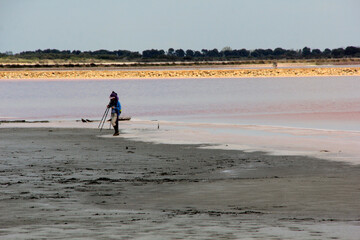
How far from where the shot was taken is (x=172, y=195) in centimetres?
1232

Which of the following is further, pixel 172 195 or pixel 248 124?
pixel 248 124

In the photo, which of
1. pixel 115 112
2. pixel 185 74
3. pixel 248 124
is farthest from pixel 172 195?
pixel 185 74

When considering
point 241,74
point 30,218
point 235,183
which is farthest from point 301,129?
point 241,74

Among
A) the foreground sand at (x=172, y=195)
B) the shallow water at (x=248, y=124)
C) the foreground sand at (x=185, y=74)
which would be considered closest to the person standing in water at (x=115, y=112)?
the shallow water at (x=248, y=124)

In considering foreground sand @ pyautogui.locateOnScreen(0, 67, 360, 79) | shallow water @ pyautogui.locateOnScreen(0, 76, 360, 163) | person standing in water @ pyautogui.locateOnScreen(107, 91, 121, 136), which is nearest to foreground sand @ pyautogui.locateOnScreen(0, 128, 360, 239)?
shallow water @ pyautogui.locateOnScreen(0, 76, 360, 163)

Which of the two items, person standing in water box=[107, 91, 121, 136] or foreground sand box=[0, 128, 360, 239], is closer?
foreground sand box=[0, 128, 360, 239]

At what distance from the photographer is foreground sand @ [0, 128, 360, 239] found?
9.13 metres

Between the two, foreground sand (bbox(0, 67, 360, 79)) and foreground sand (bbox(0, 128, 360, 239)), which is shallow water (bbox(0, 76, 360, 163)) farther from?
foreground sand (bbox(0, 67, 360, 79))

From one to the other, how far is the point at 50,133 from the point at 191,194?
49.5 feet

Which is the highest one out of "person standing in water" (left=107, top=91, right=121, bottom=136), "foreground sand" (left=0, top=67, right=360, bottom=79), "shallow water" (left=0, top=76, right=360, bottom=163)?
"person standing in water" (left=107, top=91, right=121, bottom=136)

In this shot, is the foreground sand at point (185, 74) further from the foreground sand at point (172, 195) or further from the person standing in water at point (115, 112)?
the foreground sand at point (172, 195)

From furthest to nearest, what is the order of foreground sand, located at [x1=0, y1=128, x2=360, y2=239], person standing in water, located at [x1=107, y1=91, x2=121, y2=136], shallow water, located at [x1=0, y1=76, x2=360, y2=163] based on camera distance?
person standing in water, located at [x1=107, y1=91, x2=121, y2=136]
shallow water, located at [x1=0, y1=76, x2=360, y2=163]
foreground sand, located at [x1=0, y1=128, x2=360, y2=239]

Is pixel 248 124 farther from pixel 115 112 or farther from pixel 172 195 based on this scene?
pixel 172 195

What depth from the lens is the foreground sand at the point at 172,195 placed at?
30.0 feet
